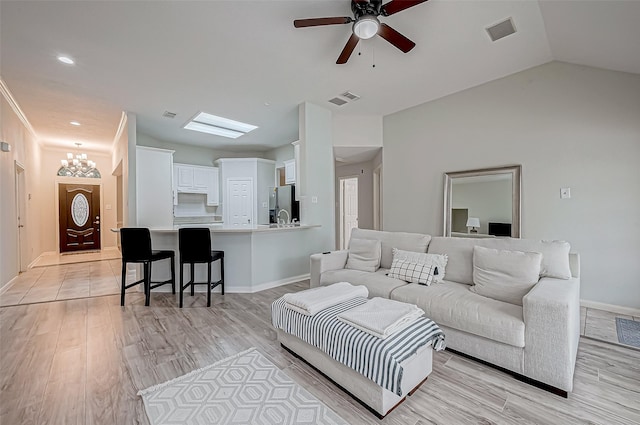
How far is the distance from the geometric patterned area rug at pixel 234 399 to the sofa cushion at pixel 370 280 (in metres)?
1.15

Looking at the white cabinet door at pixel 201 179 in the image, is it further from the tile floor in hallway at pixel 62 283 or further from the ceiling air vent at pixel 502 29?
the ceiling air vent at pixel 502 29

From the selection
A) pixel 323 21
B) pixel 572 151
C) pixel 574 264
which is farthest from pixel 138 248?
pixel 572 151

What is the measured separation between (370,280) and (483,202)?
7.69 feet

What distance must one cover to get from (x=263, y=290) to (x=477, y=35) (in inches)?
161

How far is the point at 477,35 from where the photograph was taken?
280 cm

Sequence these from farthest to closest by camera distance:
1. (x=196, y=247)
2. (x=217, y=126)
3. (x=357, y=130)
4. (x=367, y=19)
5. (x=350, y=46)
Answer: (x=217, y=126) → (x=357, y=130) → (x=196, y=247) → (x=350, y=46) → (x=367, y=19)

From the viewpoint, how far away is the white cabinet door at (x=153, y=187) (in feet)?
16.7

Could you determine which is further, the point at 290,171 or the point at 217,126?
the point at 290,171

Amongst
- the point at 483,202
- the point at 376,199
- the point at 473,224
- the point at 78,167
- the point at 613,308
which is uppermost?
the point at 78,167

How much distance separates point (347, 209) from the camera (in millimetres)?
7371

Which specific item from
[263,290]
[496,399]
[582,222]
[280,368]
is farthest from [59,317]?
[582,222]

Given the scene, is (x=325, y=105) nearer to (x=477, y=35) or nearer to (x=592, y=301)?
(x=477, y=35)

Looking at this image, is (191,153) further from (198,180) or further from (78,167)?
(78,167)

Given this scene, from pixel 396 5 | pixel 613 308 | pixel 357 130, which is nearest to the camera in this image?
pixel 396 5
